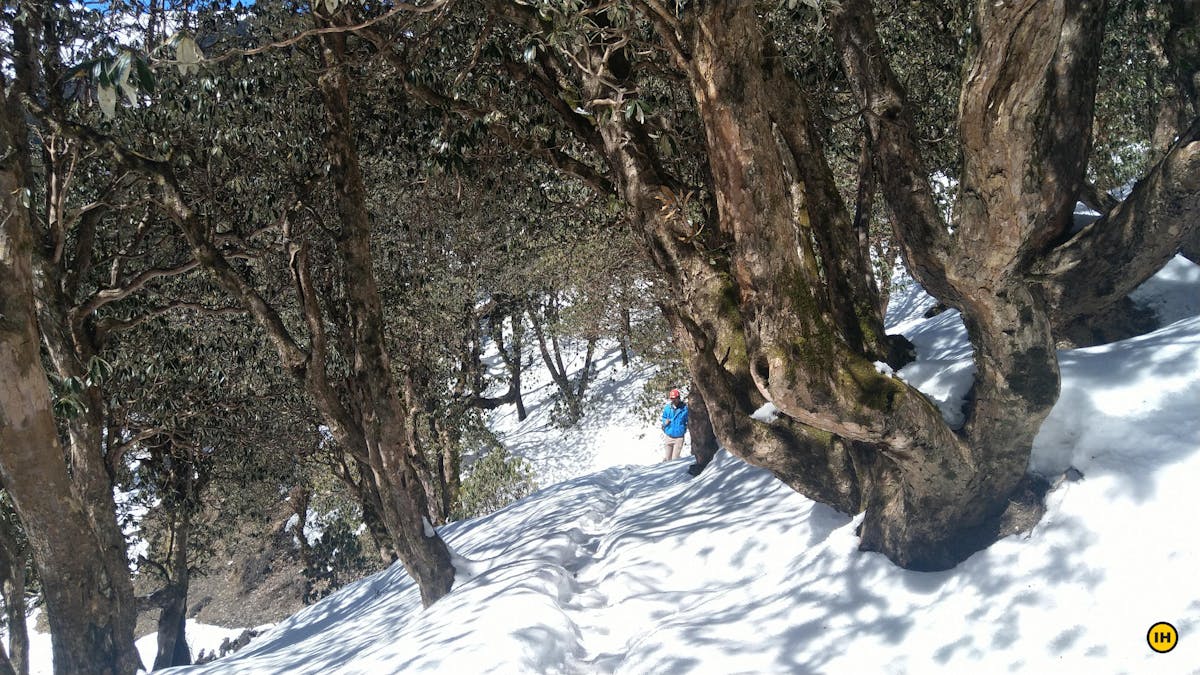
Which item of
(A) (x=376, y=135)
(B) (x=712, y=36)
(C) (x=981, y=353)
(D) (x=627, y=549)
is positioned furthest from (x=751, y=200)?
(A) (x=376, y=135)

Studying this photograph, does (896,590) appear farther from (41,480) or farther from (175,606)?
(175,606)

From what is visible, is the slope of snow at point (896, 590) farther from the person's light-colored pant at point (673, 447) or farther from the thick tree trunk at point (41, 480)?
the person's light-colored pant at point (673, 447)

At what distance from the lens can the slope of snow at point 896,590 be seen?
3.81 meters

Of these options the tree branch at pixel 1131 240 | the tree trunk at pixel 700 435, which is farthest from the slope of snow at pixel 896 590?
the tree trunk at pixel 700 435

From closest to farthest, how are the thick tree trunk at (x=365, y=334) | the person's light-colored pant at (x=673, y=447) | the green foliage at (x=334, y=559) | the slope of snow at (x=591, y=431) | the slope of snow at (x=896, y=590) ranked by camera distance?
the slope of snow at (x=896, y=590)
the thick tree trunk at (x=365, y=334)
the person's light-colored pant at (x=673, y=447)
the green foliage at (x=334, y=559)
the slope of snow at (x=591, y=431)

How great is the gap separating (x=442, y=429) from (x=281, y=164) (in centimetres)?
868

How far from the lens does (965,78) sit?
3980 millimetres

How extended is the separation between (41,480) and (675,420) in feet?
40.2

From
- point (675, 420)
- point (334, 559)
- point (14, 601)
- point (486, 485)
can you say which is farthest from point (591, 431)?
point (14, 601)

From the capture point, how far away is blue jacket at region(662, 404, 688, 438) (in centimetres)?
1678

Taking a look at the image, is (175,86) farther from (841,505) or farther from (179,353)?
(841,505)

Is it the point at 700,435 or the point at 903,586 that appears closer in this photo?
the point at 903,586

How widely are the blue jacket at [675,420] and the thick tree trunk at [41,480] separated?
A: 1123cm

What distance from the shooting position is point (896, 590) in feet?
16.2
